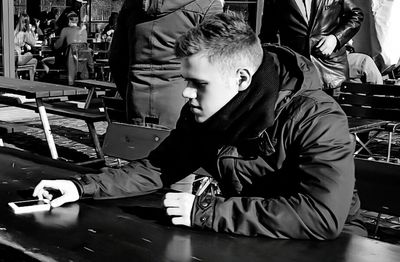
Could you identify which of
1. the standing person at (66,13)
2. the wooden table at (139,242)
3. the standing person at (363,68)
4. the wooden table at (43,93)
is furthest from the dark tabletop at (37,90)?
the standing person at (66,13)

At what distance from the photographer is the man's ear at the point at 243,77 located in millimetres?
2262

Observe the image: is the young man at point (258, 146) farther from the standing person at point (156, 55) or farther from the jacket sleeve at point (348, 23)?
the jacket sleeve at point (348, 23)

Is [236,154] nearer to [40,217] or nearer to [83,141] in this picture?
[40,217]

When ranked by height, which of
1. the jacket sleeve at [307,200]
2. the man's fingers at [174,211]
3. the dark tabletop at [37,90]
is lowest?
the dark tabletop at [37,90]

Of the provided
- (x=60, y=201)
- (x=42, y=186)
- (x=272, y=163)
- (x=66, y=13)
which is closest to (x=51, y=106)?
(x=42, y=186)

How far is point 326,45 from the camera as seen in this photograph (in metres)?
5.32

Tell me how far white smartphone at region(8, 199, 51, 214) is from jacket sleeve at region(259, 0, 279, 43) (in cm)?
344

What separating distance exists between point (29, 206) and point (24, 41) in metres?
10.5

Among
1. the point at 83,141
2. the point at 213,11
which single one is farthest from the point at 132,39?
the point at 83,141

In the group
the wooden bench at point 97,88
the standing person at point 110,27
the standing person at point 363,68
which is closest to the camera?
the standing person at point 363,68

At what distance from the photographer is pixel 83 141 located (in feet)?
26.6

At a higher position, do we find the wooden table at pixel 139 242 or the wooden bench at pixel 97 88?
the wooden table at pixel 139 242

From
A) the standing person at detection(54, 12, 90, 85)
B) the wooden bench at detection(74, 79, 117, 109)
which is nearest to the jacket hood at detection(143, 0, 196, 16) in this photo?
the wooden bench at detection(74, 79, 117, 109)

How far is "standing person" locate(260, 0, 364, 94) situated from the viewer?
17.3 feet
